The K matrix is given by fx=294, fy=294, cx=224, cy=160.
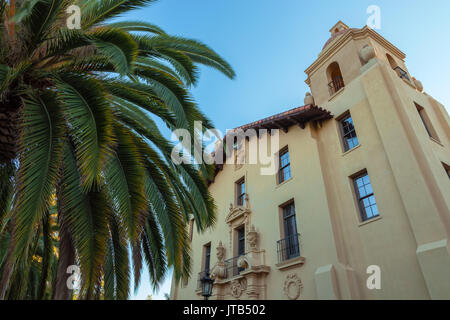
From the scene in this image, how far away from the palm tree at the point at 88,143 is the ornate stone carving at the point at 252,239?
7.22 meters

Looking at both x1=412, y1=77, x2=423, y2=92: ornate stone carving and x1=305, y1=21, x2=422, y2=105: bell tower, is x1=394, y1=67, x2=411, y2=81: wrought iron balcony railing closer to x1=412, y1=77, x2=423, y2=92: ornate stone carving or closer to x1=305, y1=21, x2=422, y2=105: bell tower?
x1=305, y1=21, x2=422, y2=105: bell tower

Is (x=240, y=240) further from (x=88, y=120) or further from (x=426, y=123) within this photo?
(x=88, y=120)

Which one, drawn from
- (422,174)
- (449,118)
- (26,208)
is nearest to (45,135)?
(26,208)

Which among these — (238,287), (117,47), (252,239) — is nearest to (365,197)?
(252,239)

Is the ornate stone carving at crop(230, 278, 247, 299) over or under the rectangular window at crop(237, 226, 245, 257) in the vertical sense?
under

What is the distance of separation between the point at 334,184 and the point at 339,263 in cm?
345

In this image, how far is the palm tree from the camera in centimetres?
473

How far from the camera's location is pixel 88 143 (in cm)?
478

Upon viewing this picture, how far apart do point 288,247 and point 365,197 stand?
3947 mm

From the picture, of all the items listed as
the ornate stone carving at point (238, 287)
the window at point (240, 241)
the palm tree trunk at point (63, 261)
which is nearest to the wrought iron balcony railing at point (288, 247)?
the ornate stone carving at point (238, 287)

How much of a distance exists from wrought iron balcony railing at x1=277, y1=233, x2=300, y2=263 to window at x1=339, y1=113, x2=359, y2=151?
4608mm

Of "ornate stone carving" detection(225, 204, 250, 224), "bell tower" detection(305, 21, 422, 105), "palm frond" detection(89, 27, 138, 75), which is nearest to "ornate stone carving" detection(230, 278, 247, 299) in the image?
"ornate stone carving" detection(225, 204, 250, 224)

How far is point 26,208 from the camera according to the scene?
4.26m
